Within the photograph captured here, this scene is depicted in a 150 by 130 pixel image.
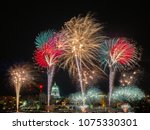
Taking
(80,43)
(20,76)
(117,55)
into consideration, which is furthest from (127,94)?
(20,76)

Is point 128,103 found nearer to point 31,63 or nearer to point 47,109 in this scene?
point 47,109

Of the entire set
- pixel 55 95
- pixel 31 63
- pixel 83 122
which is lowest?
pixel 83 122

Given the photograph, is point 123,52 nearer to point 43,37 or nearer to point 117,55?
point 117,55

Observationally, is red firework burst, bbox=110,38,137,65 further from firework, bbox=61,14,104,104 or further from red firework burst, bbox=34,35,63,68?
red firework burst, bbox=34,35,63,68

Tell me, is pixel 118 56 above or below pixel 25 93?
above

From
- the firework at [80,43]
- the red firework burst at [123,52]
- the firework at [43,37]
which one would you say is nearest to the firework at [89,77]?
the firework at [80,43]

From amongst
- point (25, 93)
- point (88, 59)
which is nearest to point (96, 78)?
point (88, 59)
